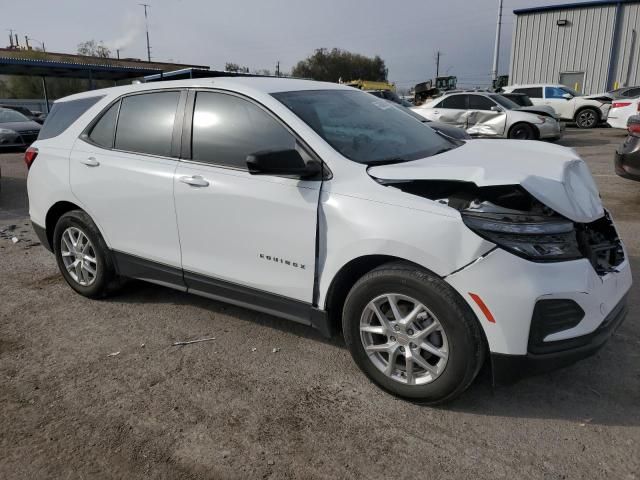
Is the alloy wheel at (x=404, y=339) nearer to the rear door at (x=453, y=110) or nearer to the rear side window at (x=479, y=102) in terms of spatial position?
the rear door at (x=453, y=110)

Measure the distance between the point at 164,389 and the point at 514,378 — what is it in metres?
1.96

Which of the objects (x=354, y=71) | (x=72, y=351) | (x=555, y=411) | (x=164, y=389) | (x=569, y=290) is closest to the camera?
(x=569, y=290)

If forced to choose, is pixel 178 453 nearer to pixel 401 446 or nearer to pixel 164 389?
pixel 164 389

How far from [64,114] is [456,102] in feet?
39.6

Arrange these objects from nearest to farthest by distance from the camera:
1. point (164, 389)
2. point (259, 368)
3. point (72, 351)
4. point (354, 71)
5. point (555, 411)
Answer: point (555, 411) → point (164, 389) → point (259, 368) → point (72, 351) → point (354, 71)

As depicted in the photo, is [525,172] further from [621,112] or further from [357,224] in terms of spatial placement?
[621,112]

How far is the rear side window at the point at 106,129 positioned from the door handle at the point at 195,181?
3.19 feet

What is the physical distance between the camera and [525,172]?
272 cm

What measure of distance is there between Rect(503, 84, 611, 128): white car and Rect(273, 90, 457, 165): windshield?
18371 millimetres

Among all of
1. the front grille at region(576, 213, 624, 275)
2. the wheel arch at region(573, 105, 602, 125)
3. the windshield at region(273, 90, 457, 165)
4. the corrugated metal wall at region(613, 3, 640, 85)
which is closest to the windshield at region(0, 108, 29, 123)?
the windshield at region(273, 90, 457, 165)

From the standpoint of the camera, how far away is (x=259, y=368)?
3295mm

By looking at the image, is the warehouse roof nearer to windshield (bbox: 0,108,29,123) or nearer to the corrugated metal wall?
the corrugated metal wall

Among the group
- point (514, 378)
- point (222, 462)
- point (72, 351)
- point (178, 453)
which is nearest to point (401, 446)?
point (514, 378)

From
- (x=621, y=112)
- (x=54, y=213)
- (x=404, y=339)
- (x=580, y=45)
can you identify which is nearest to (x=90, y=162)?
(x=54, y=213)
